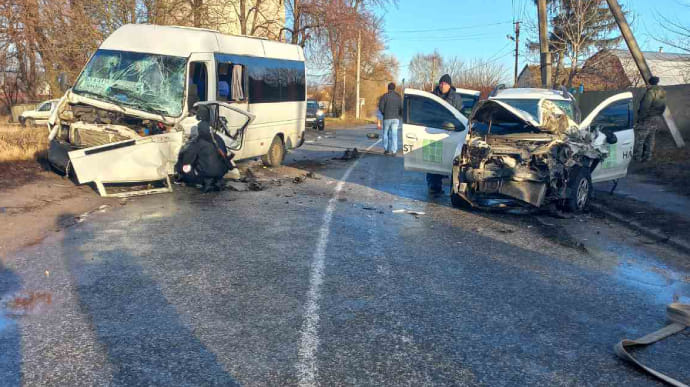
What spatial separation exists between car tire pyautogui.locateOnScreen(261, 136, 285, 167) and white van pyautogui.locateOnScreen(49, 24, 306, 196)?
0.95 metres

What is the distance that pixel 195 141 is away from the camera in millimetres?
10078

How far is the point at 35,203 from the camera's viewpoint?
340 inches

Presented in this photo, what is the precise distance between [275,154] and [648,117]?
353 inches

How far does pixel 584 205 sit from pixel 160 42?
26.0ft

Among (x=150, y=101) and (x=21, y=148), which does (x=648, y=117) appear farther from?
(x=21, y=148)

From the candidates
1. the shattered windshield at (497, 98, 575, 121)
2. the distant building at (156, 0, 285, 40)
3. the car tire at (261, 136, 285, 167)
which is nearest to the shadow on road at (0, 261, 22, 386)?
the shattered windshield at (497, 98, 575, 121)

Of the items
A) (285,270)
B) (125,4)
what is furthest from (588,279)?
(125,4)

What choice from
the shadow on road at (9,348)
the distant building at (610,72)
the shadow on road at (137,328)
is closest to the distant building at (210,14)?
the shadow on road at (137,328)

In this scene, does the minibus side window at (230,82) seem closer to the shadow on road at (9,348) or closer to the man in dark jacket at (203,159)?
the man in dark jacket at (203,159)

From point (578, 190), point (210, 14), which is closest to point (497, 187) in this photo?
point (578, 190)

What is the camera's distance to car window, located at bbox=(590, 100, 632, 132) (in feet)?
32.3

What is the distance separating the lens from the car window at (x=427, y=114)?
387 inches

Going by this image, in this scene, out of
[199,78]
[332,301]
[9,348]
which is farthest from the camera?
[199,78]

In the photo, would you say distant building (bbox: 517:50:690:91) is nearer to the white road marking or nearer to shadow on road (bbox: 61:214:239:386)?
the white road marking
